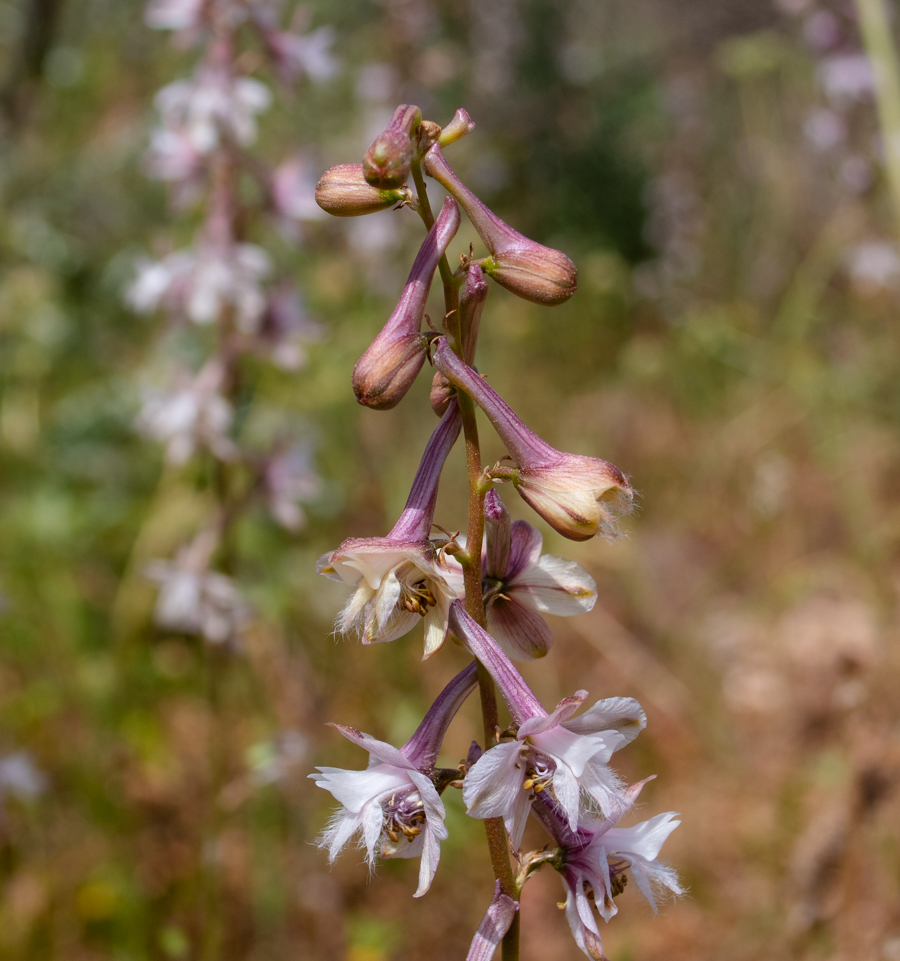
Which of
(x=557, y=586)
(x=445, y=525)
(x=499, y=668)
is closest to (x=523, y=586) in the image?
(x=557, y=586)

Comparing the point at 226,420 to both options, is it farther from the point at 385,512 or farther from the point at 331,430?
the point at 331,430

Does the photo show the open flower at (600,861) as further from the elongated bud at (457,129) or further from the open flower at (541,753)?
the elongated bud at (457,129)

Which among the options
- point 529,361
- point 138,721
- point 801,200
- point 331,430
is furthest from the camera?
point 801,200

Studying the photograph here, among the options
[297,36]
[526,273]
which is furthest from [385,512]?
A: [526,273]

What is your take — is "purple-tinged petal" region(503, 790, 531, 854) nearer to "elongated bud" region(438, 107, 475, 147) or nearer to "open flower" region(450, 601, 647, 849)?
"open flower" region(450, 601, 647, 849)

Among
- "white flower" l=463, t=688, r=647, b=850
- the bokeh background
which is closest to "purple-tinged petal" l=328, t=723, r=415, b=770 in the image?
"white flower" l=463, t=688, r=647, b=850

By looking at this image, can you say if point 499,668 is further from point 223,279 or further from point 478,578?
point 223,279

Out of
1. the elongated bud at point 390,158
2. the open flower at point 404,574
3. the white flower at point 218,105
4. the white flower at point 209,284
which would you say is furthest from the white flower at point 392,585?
the white flower at point 218,105

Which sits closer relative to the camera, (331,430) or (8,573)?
(8,573)
